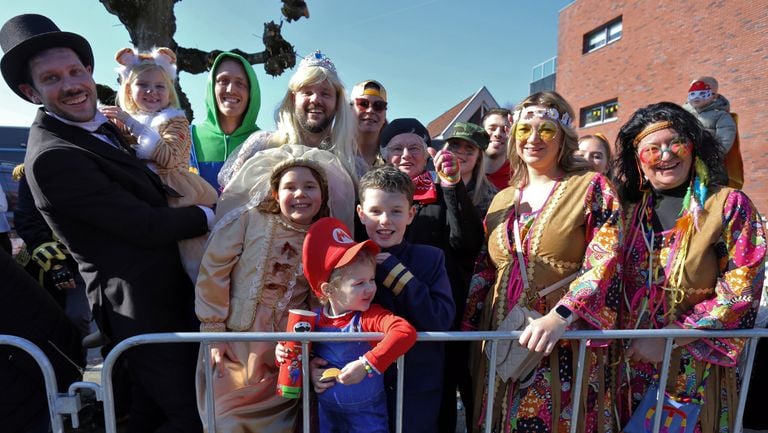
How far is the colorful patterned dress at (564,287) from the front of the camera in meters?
1.75

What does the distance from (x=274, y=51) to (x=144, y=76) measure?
4.09 m

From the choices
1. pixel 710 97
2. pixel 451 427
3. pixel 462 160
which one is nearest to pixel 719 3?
pixel 710 97

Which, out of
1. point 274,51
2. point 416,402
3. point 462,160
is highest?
point 274,51

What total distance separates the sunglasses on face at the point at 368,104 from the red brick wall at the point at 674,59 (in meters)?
14.2

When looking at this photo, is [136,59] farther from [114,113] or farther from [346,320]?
[346,320]

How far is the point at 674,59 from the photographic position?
49.2 ft

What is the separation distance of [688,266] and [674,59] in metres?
17.4

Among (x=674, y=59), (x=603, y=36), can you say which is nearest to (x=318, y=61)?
(x=674, y=59)

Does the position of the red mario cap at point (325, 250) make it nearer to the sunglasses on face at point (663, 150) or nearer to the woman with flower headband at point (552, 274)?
the woman with flower headband at point (552, 274)

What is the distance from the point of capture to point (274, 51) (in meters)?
6.07

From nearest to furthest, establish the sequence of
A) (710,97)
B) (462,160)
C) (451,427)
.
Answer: (451,427), (462,160), (710,97)

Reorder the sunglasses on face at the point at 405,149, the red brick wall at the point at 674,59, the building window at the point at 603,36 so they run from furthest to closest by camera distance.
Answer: the building window at the point at 603,36 → the red brick wall at the point at 674,59 → the sunglasses on face at the point at 405,149

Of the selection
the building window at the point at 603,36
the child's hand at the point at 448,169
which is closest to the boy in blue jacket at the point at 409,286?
the child's hand at the point at 448,169

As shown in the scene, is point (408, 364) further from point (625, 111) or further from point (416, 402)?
point (625, 111)
